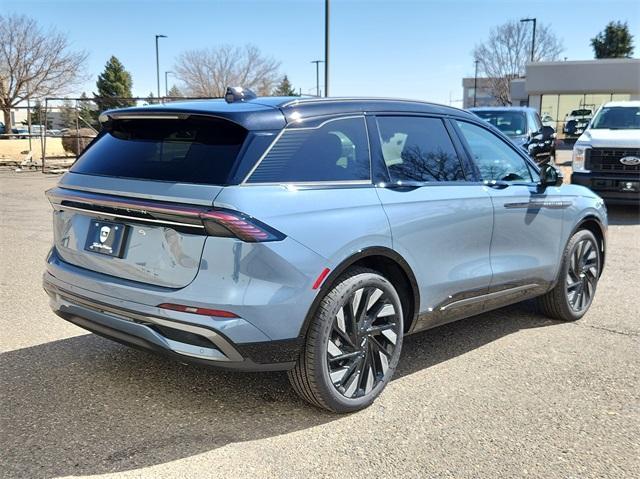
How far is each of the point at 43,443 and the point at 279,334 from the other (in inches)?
51.1

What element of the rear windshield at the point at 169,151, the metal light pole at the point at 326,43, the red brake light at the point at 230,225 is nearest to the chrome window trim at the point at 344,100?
Result: the rear windshield at the point at 169,151

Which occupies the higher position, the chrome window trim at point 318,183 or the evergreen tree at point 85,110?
the evergreen tree at point 85,110

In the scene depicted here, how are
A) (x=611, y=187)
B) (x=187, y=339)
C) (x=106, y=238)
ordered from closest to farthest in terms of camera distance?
1. (x=187, y=339)
2. (x=106, y=238)
3. (x=611, y=187)

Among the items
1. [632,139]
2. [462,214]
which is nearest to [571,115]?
[632,139]

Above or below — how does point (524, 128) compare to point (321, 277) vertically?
above

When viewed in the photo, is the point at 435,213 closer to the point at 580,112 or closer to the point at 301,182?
the point at 301,182

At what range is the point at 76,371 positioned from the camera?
4.02 metres

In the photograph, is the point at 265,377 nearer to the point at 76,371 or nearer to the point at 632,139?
the point at 76,371

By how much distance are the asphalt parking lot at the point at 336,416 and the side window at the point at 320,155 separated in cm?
134

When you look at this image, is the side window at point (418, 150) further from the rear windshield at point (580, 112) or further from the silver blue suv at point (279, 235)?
the rear windshield at point (580, 112)

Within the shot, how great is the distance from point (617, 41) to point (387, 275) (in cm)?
6418

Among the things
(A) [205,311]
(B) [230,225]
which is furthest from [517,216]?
(A) [205,311]

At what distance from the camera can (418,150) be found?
13.3ft

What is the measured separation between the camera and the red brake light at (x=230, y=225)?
2934mm
